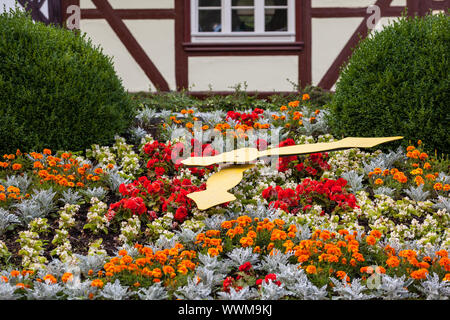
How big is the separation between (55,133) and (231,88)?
149 inches

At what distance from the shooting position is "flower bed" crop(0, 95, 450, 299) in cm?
298

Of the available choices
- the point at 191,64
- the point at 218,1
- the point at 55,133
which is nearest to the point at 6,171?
the point at 55,133

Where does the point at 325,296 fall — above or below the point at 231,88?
below

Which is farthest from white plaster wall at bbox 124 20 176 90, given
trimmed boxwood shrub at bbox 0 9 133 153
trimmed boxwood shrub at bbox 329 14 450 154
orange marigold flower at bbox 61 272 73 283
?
orange marigold flower at bbox 61 272 73 283

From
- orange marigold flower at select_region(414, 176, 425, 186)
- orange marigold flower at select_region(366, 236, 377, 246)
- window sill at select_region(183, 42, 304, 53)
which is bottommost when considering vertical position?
orange marigold flower at select_region(366, 236, 377, 246)

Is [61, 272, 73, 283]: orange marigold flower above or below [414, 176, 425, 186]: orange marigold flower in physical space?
below

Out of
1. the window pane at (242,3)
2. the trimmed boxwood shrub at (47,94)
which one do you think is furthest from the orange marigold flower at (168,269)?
the window pane at (242,3)

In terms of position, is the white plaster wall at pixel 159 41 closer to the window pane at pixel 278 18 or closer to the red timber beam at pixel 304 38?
the window pane at pixel 278 18

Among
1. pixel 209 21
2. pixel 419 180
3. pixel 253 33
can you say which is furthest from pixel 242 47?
pixel 419 180

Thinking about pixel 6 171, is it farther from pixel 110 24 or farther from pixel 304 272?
pixel 110 24

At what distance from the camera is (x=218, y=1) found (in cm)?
872

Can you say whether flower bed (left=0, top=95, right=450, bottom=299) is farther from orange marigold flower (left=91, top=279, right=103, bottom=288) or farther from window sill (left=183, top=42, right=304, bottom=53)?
window sill (left=183, top=42, right=304, bottom=53)

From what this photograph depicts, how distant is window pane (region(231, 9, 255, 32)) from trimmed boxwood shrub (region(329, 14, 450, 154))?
3441 mm

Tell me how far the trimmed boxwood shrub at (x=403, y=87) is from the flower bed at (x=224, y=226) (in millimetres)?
257
